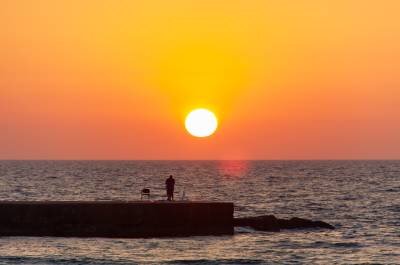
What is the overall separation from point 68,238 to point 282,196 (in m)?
50.5

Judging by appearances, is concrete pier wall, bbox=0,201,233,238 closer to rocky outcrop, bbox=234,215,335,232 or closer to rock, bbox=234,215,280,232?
rock, bbox=234,215,280,232

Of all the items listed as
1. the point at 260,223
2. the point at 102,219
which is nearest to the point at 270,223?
the point at 260,223

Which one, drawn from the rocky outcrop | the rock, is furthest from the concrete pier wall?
the rocky outcrop

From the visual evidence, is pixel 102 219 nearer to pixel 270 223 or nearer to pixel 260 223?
pixel 260 223

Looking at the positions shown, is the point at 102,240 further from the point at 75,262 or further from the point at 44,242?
the point at 75,262

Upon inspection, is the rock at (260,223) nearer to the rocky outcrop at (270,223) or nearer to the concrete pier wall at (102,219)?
the rocky outcrop at (270,223)

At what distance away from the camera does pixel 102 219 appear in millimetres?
46469

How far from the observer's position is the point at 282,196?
9369 cm

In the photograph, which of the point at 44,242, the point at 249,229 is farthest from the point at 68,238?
the point at 249,229

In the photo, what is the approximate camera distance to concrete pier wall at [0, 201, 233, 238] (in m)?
46.2

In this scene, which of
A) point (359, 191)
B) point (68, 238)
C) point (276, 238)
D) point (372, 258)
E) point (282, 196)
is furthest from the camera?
point (359, 191)

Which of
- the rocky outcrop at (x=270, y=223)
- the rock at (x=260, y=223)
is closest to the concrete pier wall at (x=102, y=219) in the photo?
the rock at (x=260, y=223)

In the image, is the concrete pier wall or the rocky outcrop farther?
the rocky outcrop

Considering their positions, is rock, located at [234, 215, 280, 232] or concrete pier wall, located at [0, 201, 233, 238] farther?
rock, located at [234, 215, 280, 232]
